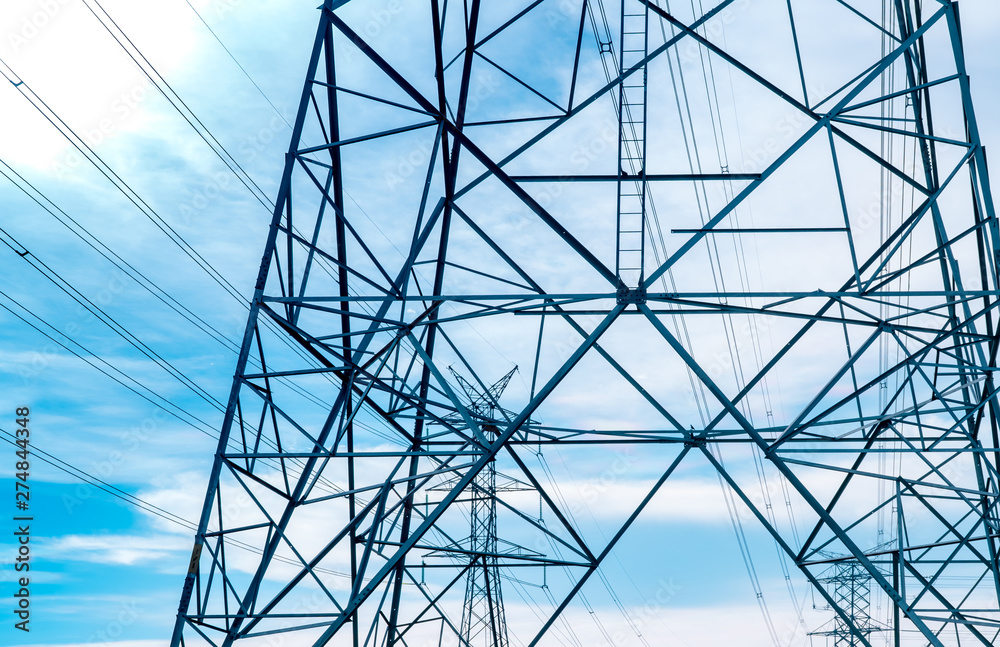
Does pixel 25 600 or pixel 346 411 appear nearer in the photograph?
pixel 346 411

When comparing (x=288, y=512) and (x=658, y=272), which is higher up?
(x=658, y=272)

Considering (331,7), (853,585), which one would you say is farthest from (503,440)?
(853,585)

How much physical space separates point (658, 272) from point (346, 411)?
15.7 feet

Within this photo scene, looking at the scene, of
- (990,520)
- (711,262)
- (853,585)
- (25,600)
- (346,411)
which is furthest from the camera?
(853,585)

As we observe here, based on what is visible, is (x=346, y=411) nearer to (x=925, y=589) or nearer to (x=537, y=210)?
(x=537, y=210)

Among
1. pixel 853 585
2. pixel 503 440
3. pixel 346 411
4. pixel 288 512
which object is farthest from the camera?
pixel 853 585

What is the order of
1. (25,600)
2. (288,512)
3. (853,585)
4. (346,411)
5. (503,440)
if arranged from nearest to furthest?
(503,440) → (288,512) → (346,411) → (25,600) → (853,585)

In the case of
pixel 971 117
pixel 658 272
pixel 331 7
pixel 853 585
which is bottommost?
pixel 658 272

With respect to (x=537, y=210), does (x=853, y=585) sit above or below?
above

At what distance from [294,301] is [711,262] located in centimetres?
1351

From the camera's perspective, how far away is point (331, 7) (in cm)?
1218

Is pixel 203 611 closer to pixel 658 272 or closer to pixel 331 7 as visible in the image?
pixel 658 272

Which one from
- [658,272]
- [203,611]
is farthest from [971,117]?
[203,611]

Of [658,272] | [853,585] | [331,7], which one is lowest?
[658,272]
